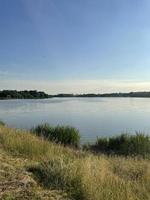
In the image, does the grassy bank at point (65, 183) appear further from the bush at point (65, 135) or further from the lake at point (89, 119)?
the lake at point (89, 119)

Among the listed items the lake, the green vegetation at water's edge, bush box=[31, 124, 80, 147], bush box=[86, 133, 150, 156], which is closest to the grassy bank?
bush box=[86, 133, 150, 156]

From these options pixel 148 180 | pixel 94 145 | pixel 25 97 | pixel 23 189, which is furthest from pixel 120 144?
pixel 25 97

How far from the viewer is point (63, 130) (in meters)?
18.9

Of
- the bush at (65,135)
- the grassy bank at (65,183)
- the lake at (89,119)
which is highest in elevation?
the grassy bank at (65,183)

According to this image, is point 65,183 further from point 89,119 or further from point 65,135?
point 89,119

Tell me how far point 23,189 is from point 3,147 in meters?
4.69

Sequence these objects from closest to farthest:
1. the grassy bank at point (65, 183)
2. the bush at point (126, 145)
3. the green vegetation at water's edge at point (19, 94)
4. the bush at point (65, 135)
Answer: the grassy bank at point (65, 183) → the bush at point (126, 145) → the bush at point (65, 135) → the green vegetation at water's edge at point (19, 94)

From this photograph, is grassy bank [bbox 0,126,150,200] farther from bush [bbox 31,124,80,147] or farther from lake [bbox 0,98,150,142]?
lake [bbox 0,98,150,142]

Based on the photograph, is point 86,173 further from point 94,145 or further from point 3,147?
point 94,145

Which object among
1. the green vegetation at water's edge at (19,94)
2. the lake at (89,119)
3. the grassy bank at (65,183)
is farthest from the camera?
the green vegetation at water's edge at (19,94)

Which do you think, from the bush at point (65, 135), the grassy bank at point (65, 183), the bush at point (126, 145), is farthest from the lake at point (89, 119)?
the grassy bank at point (65, 183)

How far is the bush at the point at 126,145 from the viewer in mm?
15236

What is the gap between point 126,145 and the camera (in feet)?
52.7

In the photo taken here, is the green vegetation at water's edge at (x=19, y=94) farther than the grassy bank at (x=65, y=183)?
Yes
